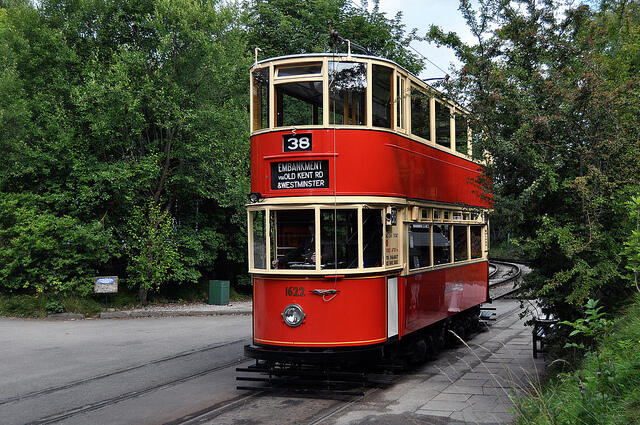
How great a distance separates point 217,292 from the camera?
23.5 meters

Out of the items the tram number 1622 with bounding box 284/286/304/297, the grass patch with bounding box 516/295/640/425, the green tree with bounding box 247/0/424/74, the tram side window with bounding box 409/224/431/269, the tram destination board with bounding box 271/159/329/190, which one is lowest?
the grass patch with bounding box 516/295/640/425

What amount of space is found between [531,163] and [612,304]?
2.56 m

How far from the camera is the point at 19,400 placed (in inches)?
389

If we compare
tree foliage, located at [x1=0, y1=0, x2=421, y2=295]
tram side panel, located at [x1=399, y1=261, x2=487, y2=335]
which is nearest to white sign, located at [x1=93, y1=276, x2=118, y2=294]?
tree foliage, located at [x1=0, y1=0, x2=421, y2=295]

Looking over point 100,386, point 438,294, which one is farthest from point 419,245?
point 100,386

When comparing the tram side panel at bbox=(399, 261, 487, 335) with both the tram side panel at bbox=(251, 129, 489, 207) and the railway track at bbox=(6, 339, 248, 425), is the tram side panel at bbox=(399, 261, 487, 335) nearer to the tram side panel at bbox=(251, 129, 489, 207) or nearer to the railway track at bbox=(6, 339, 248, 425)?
the tram side panel at bbox=(251, 129, 489, 207)

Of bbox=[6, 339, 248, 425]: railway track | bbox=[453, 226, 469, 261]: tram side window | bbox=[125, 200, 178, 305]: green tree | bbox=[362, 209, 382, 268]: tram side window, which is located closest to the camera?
bbox=[6, 339, 248, 425]: railway track

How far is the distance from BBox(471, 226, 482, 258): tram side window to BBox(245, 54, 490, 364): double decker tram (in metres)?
4.46

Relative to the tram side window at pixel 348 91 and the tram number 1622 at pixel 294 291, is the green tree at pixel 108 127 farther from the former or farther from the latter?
the tram number 1622 at pixel 294 291

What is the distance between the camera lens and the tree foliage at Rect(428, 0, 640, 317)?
363 inches

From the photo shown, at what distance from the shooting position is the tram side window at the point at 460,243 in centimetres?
1370

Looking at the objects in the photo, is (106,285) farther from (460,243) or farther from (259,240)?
(259,240)

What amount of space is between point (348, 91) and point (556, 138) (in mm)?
3115

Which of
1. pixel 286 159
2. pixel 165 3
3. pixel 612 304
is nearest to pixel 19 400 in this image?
pixel 286 159
